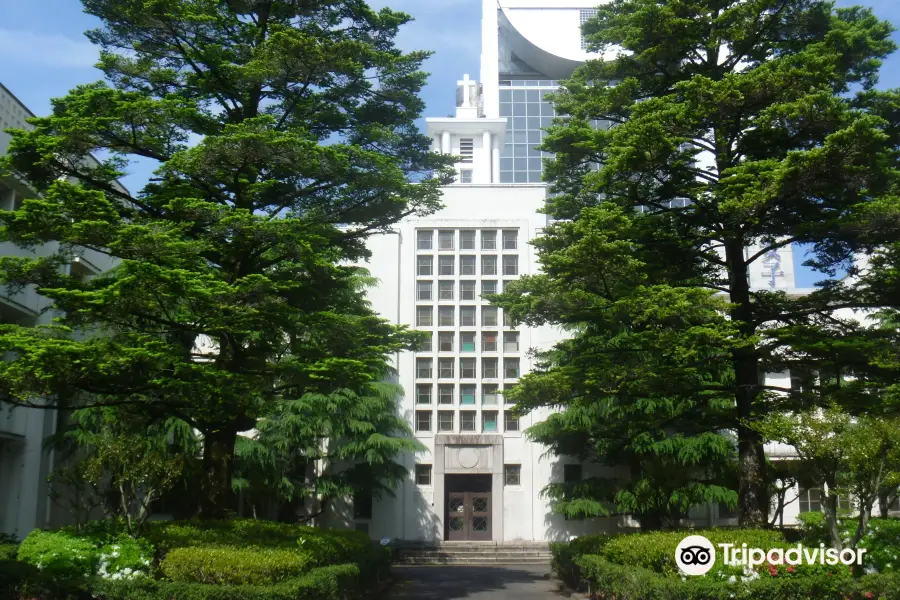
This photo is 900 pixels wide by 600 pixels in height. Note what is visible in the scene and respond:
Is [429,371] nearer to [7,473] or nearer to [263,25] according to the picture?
[7,473]

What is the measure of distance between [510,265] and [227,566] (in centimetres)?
2231

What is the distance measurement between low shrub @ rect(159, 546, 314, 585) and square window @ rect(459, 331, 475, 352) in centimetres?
2001

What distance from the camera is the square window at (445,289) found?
3278 centimetres

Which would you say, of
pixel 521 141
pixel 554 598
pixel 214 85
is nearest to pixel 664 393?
pixel 554 598

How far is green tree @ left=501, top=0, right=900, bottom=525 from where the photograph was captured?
45.2ft

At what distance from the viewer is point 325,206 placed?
15727 millimetres

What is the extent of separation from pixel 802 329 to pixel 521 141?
5185 cm

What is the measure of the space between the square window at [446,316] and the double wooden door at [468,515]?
6.37 meters

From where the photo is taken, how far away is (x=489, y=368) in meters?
31.9

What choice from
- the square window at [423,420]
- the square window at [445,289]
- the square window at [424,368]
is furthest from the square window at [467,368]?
the square window at [445,289]

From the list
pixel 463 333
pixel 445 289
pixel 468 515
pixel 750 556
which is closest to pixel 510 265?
pixel 445 289

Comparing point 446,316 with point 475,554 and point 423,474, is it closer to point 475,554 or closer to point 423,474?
point 423,474

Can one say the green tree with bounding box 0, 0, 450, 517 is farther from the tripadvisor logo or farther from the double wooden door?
the double wooden door

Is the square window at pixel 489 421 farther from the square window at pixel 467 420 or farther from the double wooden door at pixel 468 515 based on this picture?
the double wooden door at pixel 468 515
